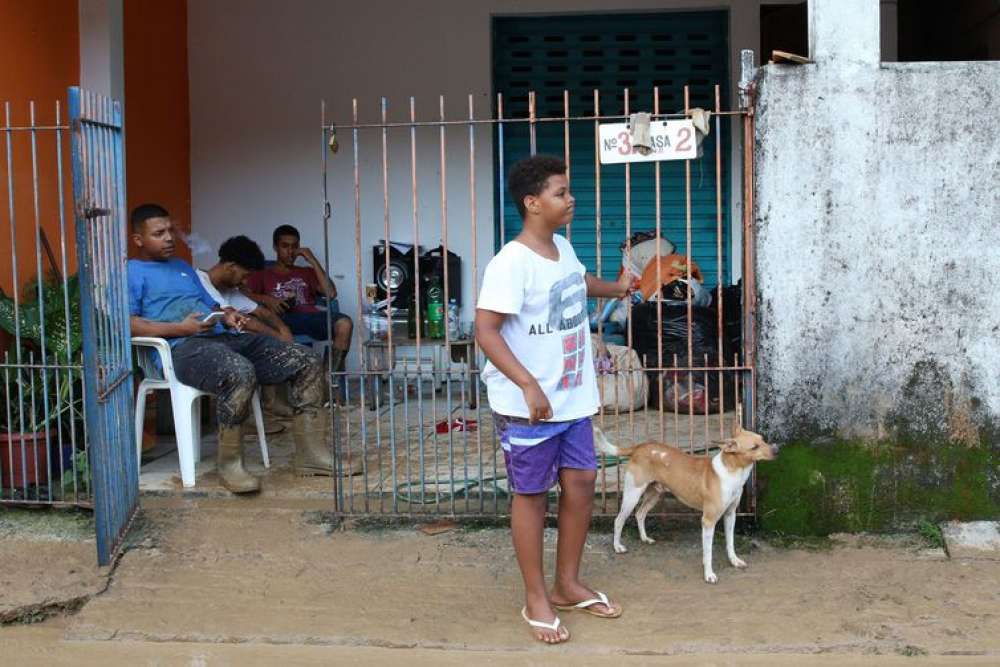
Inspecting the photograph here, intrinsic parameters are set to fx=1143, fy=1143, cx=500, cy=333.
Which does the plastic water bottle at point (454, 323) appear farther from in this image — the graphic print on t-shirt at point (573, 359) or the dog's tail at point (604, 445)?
the graphic print on t-shirt at point (573, 359)

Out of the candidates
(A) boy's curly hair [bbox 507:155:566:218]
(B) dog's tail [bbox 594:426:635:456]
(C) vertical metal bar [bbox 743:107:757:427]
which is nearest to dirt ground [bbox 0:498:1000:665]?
(B) dog's tail [bbox 594:426:635:456]

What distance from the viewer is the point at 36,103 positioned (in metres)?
6.10

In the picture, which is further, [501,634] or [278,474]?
[278,474]

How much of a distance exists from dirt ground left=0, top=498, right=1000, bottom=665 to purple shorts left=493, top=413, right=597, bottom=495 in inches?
23.1

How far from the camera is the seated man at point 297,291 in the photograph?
7703 mm

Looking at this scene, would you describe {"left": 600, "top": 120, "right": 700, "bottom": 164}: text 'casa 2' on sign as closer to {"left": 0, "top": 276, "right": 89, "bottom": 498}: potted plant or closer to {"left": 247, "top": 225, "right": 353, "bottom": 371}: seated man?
{"left": 0, "top": 276, "right": 89, "bottom": 498}: potted plant

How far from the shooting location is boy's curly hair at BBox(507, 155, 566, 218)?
3.93 m

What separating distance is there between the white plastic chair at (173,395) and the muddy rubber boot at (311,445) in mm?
288

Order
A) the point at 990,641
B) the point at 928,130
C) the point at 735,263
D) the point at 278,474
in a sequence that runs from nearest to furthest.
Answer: the point at 990,641, the point at 928,130, the point at 278,474, the point at 735,263

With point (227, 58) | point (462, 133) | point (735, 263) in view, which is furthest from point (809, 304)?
point (227, 58)

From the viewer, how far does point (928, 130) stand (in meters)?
4.76

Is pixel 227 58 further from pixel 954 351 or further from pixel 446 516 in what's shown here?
pixel 954 351

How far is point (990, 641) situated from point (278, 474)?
3.42 m

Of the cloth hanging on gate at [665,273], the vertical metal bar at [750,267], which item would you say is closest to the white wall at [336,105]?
the cloth hanging on gate at [665,273]
